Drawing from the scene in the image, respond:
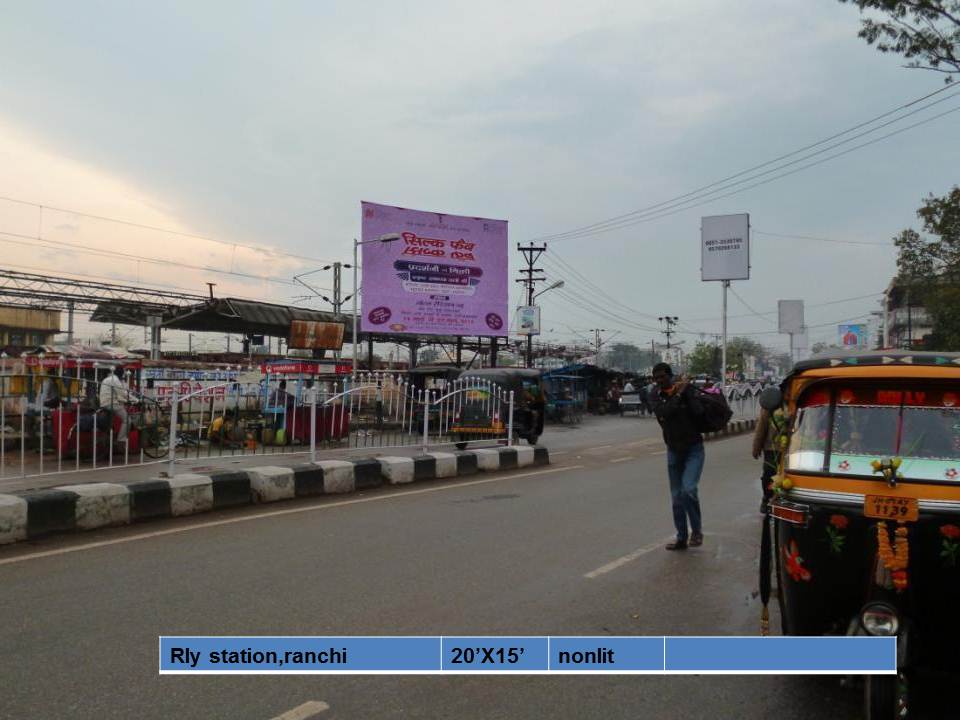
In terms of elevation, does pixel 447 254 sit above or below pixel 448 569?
above

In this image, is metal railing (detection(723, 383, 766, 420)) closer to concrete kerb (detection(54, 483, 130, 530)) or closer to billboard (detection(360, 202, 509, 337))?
billboard (detection(360, 202, 509, 337))

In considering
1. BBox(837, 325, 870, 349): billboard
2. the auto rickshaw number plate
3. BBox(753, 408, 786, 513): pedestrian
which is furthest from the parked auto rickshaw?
BBox(837, 325, 870, 349): billboard

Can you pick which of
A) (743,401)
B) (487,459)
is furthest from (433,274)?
(743,401)

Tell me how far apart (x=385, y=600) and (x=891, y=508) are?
3.18 metres

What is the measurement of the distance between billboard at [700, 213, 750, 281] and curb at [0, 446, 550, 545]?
78.9 ft

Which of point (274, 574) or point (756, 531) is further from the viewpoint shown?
point (756, 531)

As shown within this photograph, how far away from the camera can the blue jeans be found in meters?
6.84

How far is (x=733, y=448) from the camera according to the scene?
63.6 feet

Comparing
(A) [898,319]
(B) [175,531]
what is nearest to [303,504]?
(B) [175,531]

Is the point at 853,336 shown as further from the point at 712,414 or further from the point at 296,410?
the point at 712,414

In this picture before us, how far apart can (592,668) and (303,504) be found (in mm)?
5791

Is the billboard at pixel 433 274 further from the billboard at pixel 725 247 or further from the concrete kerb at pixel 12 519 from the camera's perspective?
the concrete kerb at pixel 12 519

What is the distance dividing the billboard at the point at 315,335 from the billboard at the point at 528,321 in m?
13.4

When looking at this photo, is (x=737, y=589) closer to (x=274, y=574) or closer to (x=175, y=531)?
(x=274, y=574)
